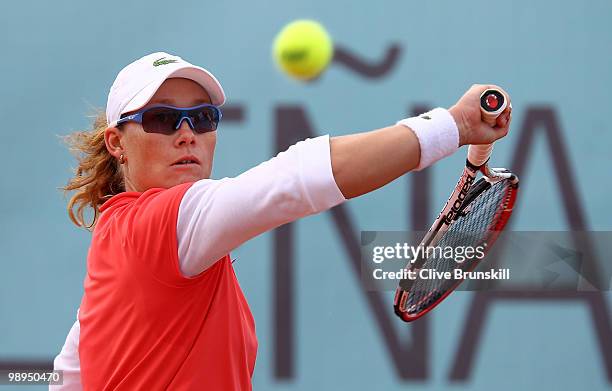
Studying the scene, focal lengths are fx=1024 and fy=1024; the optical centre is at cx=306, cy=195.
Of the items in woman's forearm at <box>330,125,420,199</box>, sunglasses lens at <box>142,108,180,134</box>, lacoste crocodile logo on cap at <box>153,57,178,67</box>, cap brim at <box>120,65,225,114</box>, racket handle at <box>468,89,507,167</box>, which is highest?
lacoste crocodile logo on cap at <box>153,57,178,67</box>

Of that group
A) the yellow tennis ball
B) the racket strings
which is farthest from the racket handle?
the yellow tennis ball

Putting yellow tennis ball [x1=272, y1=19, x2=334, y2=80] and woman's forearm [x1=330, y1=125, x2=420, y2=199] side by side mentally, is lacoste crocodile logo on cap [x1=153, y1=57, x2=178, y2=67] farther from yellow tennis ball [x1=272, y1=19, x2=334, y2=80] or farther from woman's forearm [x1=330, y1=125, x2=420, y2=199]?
yellow tennis ball [x1=272, y1=19, x2=334, y2=80]

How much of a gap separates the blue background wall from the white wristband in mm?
2313

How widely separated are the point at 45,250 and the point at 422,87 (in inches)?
60.5

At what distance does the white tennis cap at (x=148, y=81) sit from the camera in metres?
1.88

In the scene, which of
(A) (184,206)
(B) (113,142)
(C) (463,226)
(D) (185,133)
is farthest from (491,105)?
(C) (463,226)

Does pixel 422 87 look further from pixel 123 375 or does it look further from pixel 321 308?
pixel 123 375

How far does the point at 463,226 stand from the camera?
7.99 feet

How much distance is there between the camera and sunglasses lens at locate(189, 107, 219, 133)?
1935 mm

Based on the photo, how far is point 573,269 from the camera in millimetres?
3914

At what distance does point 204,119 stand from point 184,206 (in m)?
0.39

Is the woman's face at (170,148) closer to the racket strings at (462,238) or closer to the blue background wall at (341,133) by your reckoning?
the racket strings at (462,238)

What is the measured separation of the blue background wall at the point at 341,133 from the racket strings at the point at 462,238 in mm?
1286

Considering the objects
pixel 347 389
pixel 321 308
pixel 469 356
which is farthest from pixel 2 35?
pixel 469 356
